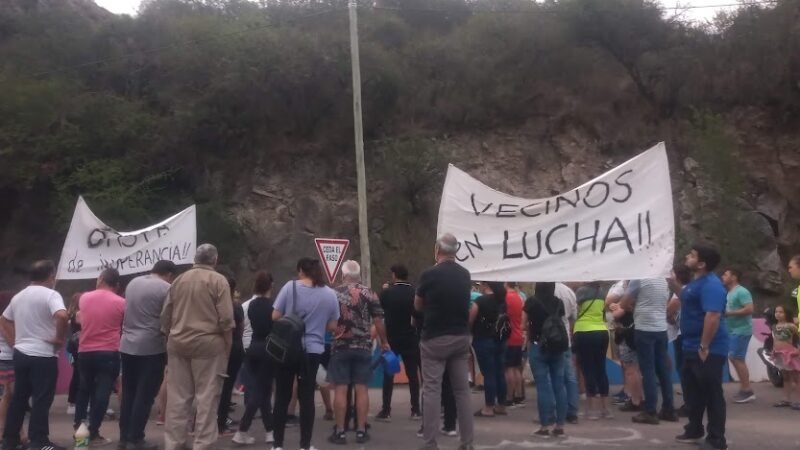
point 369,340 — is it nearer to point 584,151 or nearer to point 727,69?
point 584,151

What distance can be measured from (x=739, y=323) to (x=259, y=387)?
21.1 feet

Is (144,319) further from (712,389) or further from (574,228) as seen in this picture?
(712,389)

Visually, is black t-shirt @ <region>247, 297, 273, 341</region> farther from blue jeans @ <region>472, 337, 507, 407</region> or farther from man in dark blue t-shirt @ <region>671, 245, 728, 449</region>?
man in dark blue t-shirt @ <region>671, 245, 728, 449</region>

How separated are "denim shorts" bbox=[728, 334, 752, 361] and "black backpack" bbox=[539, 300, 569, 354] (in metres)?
3.74

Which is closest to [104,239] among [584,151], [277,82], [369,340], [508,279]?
[369,340]

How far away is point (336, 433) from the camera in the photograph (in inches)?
336

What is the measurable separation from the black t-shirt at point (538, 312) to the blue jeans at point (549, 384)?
0.14 meters

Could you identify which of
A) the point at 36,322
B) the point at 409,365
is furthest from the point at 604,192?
the point at 36,322

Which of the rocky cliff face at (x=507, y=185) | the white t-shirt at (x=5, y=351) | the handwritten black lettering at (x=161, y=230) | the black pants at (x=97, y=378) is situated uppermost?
the rocky cliff face at (x=507, y=185)

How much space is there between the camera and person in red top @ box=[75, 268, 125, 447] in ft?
27.3

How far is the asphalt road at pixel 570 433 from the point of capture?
8422 mm

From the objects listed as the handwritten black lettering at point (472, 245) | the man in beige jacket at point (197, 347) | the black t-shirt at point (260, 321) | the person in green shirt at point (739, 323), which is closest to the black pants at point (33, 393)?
the man in beige jacket at point (197, 347)

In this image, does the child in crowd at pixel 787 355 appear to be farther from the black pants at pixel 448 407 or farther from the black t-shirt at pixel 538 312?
the black pants at pixel 448 407

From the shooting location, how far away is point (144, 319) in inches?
318
